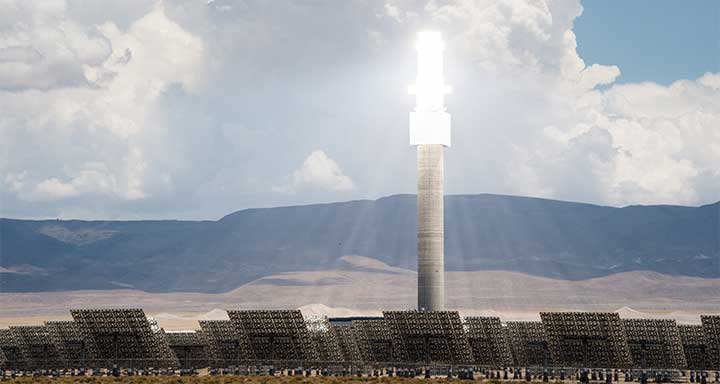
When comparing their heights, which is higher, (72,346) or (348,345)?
(348,345)

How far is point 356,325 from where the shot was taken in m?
114

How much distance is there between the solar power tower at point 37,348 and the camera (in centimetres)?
11188

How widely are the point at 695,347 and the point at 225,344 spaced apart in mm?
38576

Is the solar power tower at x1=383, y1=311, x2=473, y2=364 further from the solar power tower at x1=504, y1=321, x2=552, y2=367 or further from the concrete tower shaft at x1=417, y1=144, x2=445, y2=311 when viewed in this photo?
the concrete tower shaft at x1=417, y1=144, x2=445, y2=311

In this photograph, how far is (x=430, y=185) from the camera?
410 feet

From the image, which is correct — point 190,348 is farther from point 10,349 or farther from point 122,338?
point 10,349

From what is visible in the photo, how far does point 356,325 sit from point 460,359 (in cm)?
1232

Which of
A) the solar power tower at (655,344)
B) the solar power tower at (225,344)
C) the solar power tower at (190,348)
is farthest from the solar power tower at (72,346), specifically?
the solar power tower at (655,344)

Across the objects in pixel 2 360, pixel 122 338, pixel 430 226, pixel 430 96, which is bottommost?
pixel 2 360

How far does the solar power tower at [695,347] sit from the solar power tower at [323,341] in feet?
91.6

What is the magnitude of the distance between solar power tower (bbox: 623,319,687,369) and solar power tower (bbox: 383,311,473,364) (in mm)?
12789

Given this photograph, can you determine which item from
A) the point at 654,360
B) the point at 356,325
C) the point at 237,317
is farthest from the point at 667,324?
the point at 237,317

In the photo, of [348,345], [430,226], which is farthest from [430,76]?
[348,345]

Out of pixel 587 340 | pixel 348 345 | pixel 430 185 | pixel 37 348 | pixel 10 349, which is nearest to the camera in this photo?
pixel 587 340
